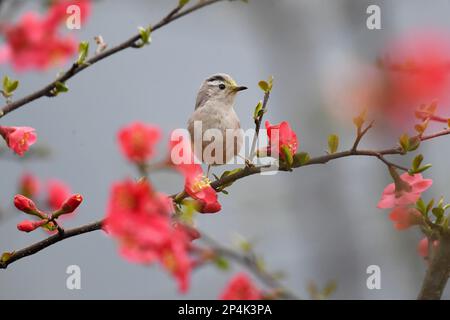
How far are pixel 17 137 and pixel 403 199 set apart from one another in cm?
110

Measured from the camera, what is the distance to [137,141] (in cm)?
152

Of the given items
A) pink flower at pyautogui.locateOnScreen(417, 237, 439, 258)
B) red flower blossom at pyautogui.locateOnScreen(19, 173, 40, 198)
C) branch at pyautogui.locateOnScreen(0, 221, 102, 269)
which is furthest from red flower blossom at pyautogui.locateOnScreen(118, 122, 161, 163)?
red flower blossom at pyautogui.locateOnScreen(19, 173, 40, 198)

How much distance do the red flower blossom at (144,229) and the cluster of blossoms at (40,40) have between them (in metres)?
1.68

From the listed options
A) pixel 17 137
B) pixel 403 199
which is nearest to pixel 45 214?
pixel 17 137

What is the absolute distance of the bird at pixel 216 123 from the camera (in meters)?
3.22

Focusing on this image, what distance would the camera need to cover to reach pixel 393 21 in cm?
184

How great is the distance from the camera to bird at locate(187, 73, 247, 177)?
3.22 meters

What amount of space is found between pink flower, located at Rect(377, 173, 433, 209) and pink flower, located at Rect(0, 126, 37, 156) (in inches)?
39.9

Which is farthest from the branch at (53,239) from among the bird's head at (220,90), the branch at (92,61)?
the bird's head at (220,90)

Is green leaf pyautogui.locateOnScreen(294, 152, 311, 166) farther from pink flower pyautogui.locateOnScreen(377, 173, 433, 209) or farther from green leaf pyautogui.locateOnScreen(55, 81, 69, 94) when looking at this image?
green leaf pyautogui.locateOnScreen(55, 81, 69, 94)

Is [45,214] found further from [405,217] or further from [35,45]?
[35,45]

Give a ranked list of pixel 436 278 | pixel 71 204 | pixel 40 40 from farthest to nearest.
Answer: pixel 40 40 → pixel 71 204 → pixel 436 278

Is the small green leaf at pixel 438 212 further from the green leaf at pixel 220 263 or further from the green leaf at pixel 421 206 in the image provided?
the green leaf at pixel 220 263
